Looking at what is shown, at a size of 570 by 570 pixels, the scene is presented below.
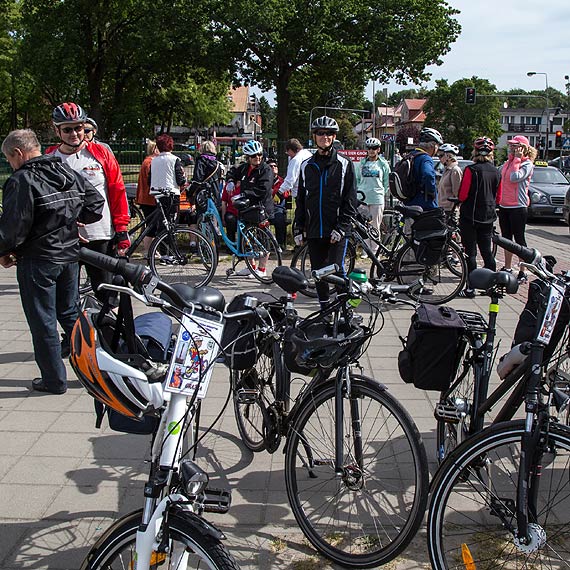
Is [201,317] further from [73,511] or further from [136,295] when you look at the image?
[73,511]

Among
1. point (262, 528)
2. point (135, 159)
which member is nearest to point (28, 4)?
point (135, 159)

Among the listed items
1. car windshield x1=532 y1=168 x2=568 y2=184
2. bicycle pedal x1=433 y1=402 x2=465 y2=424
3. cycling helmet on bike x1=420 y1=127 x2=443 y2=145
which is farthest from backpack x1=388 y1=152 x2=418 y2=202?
car windshield x1=532 y1=168 x2=568 y2=184

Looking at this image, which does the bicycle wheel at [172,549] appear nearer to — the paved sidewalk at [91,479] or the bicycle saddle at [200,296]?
the bicycle saddle at [200,296]

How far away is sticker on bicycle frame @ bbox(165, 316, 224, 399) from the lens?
2.15 meters

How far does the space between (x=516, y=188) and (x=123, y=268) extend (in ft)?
24.9

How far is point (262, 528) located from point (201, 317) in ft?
5.08

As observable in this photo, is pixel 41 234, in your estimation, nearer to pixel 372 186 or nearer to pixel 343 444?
pixel 343 444

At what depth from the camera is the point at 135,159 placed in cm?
1430

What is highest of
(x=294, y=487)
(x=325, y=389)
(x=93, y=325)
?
(x=93, y=325)

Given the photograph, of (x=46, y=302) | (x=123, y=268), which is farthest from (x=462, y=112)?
(x=123, y=268)

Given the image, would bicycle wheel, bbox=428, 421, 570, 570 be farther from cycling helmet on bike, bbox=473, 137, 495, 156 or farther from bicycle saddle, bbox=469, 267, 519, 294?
cycling helmet on bike, bbox=473, 137, 495, 156

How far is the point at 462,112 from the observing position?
10062 centimetres

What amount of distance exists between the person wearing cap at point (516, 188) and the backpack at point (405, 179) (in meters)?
1.28

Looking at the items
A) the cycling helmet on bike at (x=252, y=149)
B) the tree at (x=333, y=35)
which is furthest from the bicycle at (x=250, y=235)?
the tree at (x=333, y=35)
